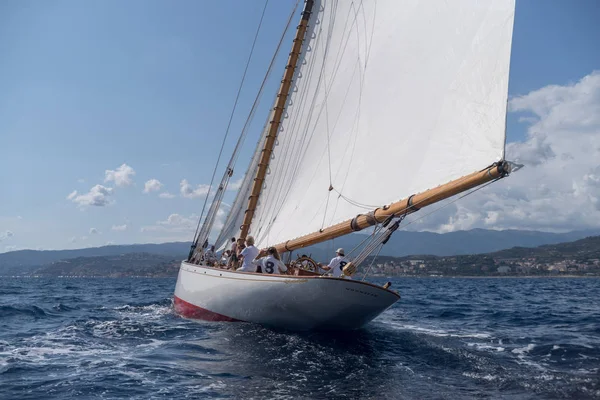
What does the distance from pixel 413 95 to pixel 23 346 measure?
44.3 feet

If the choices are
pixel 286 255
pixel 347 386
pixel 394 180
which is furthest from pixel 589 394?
pixel 286 255

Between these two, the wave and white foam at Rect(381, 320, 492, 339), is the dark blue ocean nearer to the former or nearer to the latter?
white foam at Rect(381, 320, 492, 339)

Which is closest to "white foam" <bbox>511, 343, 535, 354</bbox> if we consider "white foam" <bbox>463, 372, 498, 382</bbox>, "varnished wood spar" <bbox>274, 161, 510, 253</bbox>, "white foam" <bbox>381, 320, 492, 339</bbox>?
"white foam" <bbox>381, 320, 492, 339</bbox>

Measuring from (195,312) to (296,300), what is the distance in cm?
703

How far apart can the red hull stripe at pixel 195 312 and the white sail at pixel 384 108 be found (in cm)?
354

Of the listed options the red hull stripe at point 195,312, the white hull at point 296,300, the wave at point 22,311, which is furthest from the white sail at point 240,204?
the wave at point 22,311

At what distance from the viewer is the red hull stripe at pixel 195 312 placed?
19248mm

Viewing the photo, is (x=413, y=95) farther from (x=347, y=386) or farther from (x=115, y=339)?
(x=115, y=339)

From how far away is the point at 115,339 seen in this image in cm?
1631

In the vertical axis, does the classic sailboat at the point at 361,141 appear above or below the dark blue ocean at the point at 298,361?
above

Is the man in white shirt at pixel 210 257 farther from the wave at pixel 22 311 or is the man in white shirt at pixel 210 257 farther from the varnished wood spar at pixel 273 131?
the wave at pixel 22 311

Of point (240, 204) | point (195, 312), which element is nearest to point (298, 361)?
point (195, 312)

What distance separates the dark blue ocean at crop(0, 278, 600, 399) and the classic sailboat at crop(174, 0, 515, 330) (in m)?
1.35

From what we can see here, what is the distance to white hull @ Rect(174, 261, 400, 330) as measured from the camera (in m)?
15.2
